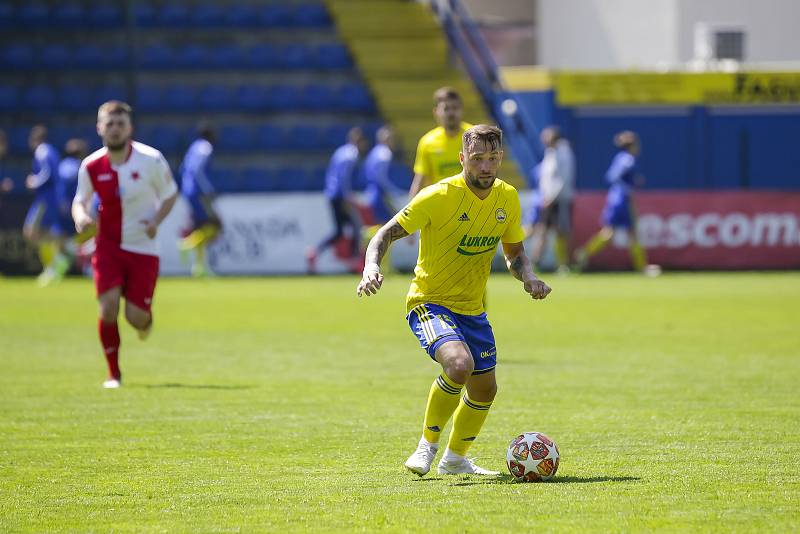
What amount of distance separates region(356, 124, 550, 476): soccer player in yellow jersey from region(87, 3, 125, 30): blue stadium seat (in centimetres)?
2799

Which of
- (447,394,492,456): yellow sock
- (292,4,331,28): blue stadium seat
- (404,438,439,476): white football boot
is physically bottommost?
(404,438,439,476): white football boot

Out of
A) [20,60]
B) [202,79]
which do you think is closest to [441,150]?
[202,79]

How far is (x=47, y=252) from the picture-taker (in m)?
26.3

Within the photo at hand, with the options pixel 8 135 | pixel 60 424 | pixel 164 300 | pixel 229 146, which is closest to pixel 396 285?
pixel 164 300

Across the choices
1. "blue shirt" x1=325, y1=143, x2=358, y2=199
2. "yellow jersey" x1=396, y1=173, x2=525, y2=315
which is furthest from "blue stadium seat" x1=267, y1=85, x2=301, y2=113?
"yellow jersey" x1=396, y1=173, x2=525, y2=315

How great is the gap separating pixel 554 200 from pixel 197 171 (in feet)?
21.8

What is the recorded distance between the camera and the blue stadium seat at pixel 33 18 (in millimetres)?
34688

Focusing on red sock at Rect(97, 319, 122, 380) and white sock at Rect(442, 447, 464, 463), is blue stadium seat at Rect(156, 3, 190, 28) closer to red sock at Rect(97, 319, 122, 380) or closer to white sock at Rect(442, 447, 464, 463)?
red sock at Rect(97, 319, 122, 380)

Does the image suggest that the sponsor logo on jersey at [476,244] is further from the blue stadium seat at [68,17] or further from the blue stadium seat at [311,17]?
the blue stadium seat at [68,17]

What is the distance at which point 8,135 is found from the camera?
107 feet

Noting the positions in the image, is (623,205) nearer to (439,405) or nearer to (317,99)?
(317,99)

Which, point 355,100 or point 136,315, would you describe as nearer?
point 136,315

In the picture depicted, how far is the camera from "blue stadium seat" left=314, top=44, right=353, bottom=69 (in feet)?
112

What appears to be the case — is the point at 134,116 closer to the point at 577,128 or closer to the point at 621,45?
the point at 577,128
